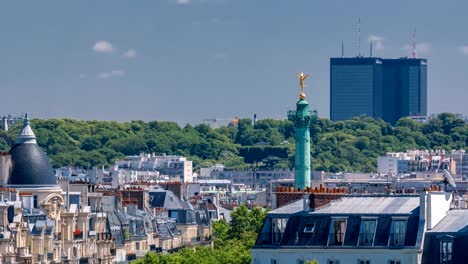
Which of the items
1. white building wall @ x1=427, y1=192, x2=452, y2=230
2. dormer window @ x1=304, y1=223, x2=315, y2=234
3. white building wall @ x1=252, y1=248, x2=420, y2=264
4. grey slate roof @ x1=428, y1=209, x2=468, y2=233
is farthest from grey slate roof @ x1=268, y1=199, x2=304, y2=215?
grey slate roof @ x1=428, y1=209, x2=468, y2=233

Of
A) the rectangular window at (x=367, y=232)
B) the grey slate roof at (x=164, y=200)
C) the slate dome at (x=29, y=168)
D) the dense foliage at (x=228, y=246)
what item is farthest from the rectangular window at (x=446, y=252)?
the grey slate roof at (x=164, y=200)

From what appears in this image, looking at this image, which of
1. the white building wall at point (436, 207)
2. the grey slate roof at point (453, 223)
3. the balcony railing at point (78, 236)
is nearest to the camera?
the grey slate roof at point (453, 223)

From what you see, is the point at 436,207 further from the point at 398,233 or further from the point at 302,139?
the point at 302,139

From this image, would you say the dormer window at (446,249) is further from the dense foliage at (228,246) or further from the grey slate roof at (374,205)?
the dense foliage at (228,246)

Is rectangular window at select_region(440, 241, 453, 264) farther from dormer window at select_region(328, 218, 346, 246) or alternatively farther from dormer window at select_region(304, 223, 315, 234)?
dormer window at select_region(304, 223, 315, 234)

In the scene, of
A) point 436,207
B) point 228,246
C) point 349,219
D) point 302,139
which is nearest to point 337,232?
point 349,219

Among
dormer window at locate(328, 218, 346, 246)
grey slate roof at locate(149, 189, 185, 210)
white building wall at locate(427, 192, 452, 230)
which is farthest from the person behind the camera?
grey slate roof at locate(149, 189, 185, 210)

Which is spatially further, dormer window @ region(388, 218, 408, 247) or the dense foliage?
the dense foliage
